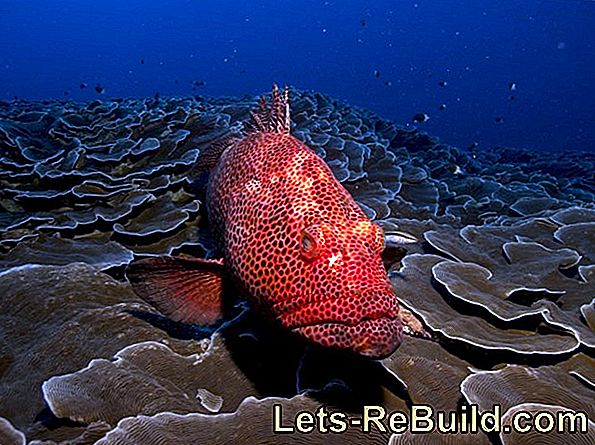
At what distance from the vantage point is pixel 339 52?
162m

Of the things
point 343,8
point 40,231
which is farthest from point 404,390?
point 343,8

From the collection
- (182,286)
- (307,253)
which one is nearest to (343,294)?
(307,253)

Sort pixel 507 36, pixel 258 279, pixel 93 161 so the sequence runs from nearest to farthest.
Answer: pixel 258 279 < pixel 93 161 < pixel 507 36

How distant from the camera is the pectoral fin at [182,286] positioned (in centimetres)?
255

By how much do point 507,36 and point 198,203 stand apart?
570ft

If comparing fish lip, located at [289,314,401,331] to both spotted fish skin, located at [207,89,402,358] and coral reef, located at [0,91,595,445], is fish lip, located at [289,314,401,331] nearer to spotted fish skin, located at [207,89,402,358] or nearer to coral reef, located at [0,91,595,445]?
spotted fish skin, located at [207,89,402,358]

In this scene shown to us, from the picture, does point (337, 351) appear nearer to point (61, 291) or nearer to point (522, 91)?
point (61, 291)

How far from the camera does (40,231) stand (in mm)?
4363

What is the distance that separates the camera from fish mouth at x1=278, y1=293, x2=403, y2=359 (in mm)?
1843

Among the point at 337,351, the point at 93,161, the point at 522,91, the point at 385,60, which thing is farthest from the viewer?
the point at 385,60

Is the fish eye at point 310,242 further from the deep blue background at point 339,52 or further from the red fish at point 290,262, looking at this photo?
the deep blue background at point 339,52

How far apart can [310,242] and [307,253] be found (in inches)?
2.2

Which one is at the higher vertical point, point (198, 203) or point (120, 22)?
point (120, 22)

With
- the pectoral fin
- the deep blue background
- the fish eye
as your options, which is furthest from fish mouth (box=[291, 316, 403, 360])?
the deep blue background
